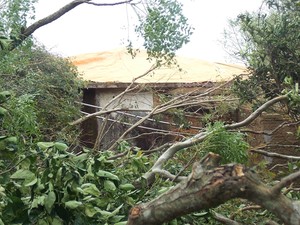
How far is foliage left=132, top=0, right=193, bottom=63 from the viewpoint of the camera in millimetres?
6281

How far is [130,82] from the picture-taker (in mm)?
9711

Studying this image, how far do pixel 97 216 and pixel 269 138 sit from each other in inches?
257

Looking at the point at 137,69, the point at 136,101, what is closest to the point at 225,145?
the point at 136,101

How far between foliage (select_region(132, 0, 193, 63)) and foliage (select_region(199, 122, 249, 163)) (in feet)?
9.63

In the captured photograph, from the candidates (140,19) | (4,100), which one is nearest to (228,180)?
(4,100)

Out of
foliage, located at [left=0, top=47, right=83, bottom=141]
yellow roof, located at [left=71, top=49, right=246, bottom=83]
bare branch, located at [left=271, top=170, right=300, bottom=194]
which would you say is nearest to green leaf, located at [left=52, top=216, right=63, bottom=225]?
bare branch, located at [left=271, top=170, right=300, bottom=194]

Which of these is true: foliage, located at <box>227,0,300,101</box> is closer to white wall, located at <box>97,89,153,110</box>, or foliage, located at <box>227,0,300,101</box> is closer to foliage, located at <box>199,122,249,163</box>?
white wall, located at <box>97,89,153,110</box>

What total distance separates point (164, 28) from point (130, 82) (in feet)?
11.5

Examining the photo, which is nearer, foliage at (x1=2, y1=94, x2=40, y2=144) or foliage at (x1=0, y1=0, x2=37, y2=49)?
foliage at (x1=2, y1=94, x2=40, y2=144)

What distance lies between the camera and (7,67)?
495cm

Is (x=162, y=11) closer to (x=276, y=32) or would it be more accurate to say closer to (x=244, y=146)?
(x=276, y=32)

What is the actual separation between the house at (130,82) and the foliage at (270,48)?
132 centimetres

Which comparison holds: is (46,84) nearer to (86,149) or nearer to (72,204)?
(86,149)

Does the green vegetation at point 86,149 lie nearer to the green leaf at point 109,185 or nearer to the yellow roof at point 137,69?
the green leaf at point 109,185
